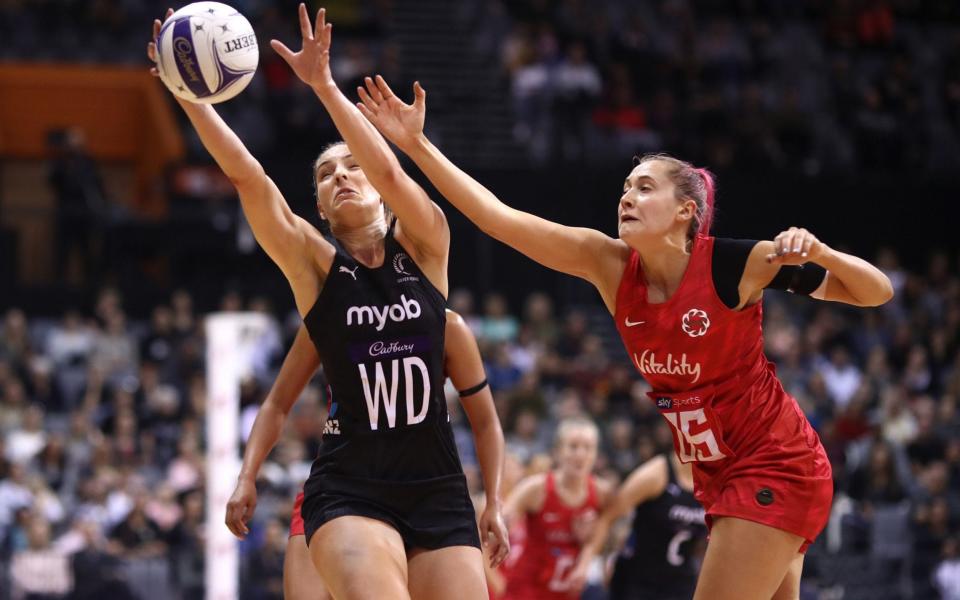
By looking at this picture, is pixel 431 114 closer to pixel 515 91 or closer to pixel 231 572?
pixel 515 91

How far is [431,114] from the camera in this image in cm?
1900

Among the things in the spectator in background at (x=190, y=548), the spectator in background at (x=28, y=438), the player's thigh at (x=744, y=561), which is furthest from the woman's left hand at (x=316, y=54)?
the spectator in background at (x=28, y=438)

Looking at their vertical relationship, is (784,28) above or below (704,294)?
above

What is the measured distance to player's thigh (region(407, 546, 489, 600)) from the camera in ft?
16.4

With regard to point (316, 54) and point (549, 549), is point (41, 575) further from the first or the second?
point (316, 54)

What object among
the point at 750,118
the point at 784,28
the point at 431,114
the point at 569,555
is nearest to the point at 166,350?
the point at 431,114

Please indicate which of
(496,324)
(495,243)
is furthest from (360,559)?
(495,243)

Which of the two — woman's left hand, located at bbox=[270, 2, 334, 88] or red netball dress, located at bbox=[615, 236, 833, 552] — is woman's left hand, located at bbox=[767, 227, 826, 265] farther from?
woman's left hand, located at bbox=[270, 2, 334, 88]

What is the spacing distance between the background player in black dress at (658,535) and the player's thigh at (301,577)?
135 inches

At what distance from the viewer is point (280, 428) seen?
5746 mm

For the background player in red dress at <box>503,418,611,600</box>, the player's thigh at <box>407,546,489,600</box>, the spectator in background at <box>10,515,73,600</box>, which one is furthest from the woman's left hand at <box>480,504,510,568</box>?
the spectator in background at <box>10,515,73,600</box>

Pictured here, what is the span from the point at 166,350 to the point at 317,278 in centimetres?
1009

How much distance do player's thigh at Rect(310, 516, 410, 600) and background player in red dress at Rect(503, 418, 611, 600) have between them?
3895 millimetres

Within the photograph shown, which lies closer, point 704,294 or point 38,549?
point 704,294
